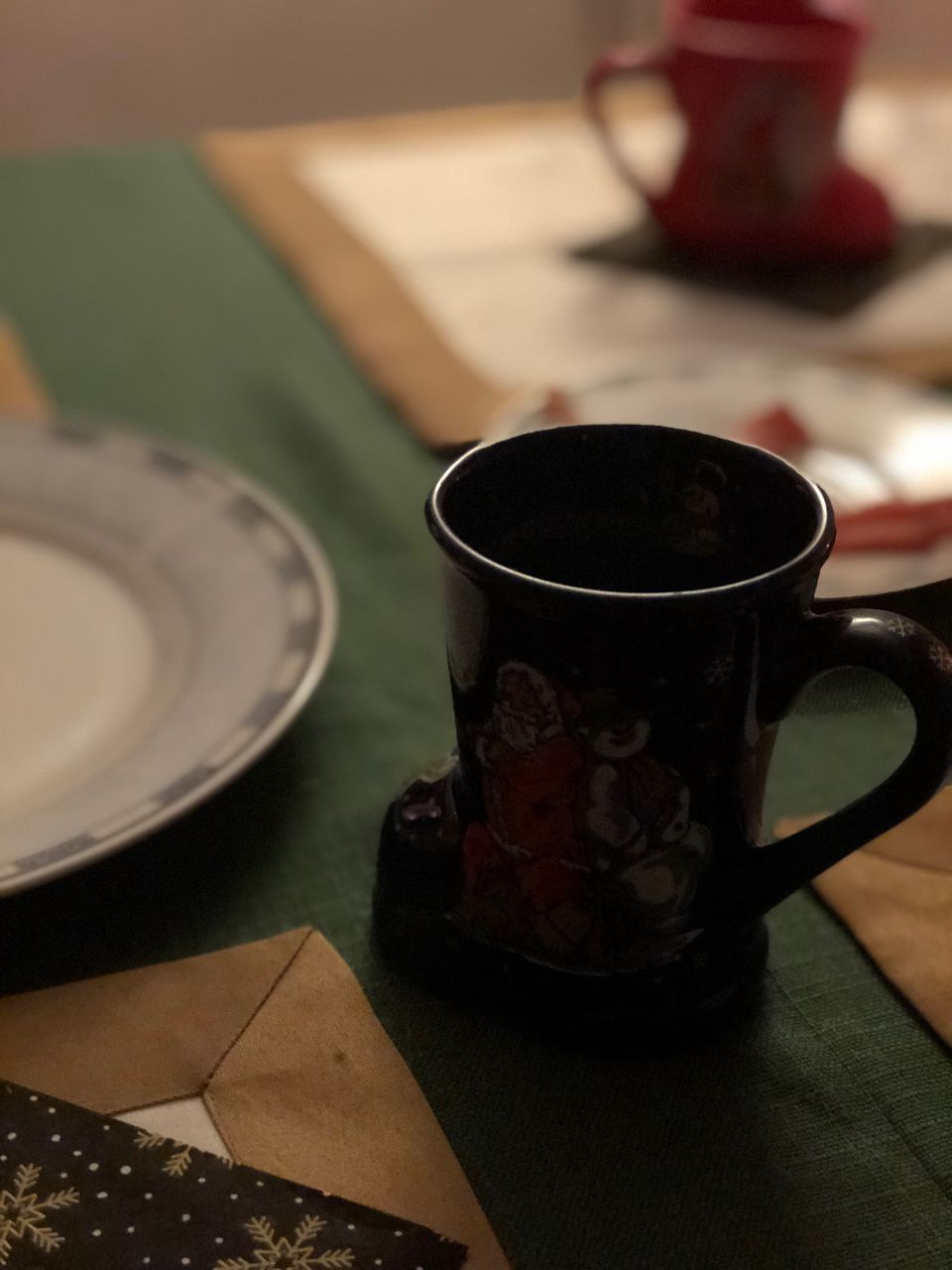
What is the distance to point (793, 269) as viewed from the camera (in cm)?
84

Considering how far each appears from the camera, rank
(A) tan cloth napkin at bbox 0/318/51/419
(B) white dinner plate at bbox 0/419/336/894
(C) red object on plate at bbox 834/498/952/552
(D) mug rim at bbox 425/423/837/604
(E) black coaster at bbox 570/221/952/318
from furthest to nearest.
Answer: (E) black coaster at bbox 570/221/952/318
(A) tan cloth napkin at bbox 0/318/51/419
(C) red object on plate at bbox 834/498/952/552
(B) white dinner plate at bbox 0/419/336/894
(D) mug rim at bbox 425/423/837/604

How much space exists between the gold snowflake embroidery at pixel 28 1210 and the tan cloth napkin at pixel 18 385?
1.50 feet

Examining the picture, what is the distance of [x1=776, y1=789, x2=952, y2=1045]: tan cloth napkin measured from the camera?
37 cm

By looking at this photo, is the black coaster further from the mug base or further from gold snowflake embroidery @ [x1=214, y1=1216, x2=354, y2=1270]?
gold snowflake embroidery @ [x1=214, y1=1216, x2=354, y2=1270]

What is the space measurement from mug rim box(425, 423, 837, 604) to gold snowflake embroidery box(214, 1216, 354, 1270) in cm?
16

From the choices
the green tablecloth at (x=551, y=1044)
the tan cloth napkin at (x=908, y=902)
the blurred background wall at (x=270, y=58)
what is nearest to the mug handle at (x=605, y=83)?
the green tablecloth at (x=551, y=1044)

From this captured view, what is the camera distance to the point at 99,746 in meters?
0.44

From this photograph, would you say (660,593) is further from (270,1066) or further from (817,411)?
(817,411)

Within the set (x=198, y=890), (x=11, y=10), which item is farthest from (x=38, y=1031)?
(x=11, y=10)

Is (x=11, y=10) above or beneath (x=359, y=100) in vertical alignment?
above

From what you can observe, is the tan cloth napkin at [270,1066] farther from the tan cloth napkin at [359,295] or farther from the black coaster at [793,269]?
the black coaster at [793,269]

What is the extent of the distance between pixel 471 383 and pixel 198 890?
40cm

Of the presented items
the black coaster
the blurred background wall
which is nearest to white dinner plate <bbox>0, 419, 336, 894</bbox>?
the black coaster

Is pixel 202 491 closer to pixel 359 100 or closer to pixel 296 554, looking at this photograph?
pixel 296 554
